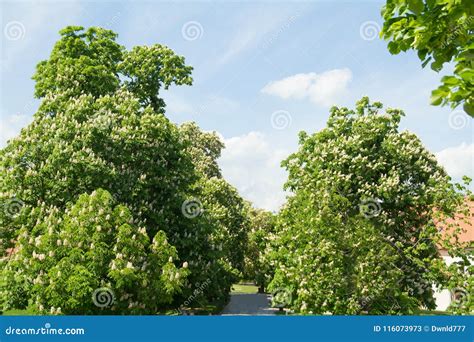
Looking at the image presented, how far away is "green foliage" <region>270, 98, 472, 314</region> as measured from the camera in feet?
50.4

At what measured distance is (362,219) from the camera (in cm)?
1780

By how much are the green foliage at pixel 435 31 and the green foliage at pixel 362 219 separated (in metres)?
7.14

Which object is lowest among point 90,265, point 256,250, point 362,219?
point 90,265

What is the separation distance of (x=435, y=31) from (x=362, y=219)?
41.2 feet

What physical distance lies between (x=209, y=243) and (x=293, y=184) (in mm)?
6051

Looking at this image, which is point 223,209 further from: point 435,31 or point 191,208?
point 435,31

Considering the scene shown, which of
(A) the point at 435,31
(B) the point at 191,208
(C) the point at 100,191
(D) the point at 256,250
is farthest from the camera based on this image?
(D) the point at 256,250

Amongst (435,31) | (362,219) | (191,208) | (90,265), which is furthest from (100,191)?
(435,31)

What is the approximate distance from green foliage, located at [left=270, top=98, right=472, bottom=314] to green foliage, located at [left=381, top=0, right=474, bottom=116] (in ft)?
23.4

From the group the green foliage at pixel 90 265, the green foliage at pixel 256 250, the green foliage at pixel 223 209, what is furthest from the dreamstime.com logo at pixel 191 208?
the green foliage at pixel 256 250

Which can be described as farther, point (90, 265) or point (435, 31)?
point (90, 265)

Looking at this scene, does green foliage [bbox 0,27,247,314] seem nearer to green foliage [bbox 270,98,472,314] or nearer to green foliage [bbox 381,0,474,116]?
green foliage [bbox 270,98,472,314]

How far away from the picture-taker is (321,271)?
15359mm

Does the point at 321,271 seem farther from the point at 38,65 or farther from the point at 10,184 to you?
the point at 38,65
